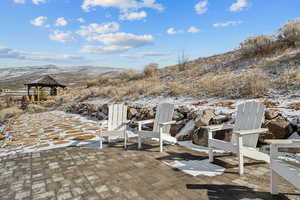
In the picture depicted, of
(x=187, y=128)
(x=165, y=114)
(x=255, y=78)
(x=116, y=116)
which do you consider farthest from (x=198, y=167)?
(x=255, y=78)

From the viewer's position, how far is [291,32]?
8766 mm

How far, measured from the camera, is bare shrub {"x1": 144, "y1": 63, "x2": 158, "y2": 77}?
13.7 m

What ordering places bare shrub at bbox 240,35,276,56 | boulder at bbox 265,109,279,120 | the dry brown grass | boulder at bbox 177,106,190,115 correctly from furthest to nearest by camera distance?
bare shrub at bbox 240,35,276,56 < boulder at bbox 177,106,190,115 < the dry brown grass < boulder at bbox 265,109,279,120

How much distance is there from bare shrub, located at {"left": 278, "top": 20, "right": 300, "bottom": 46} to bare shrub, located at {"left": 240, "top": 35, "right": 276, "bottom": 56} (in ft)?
1.57

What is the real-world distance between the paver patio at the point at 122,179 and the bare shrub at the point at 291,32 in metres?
8.20

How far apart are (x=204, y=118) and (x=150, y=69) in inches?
396

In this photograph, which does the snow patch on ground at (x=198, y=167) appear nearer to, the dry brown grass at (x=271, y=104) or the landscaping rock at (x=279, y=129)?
the landscaping rock at (x=279, y=129)

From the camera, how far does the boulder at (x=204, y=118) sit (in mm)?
4043

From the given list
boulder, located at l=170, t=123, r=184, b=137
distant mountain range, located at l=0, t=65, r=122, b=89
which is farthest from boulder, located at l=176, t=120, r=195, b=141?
distant mountain range, located at l=0, t=65, r=122, b=89

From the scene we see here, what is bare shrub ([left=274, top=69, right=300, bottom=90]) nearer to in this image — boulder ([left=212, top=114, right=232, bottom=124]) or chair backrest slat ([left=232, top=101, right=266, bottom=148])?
Answer: boulder ([left=212, top=114, right=232, bottom=124])

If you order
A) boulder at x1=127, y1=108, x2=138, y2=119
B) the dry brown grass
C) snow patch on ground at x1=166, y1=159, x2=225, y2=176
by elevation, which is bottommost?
snow patch on ground at x1=166, y1=159, x2=225, y2=176

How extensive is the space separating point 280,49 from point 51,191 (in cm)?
999

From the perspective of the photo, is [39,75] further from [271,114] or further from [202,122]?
[271,114]

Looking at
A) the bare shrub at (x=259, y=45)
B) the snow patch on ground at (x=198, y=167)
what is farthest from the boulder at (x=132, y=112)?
the bare shrub at (x=259, y=45)
